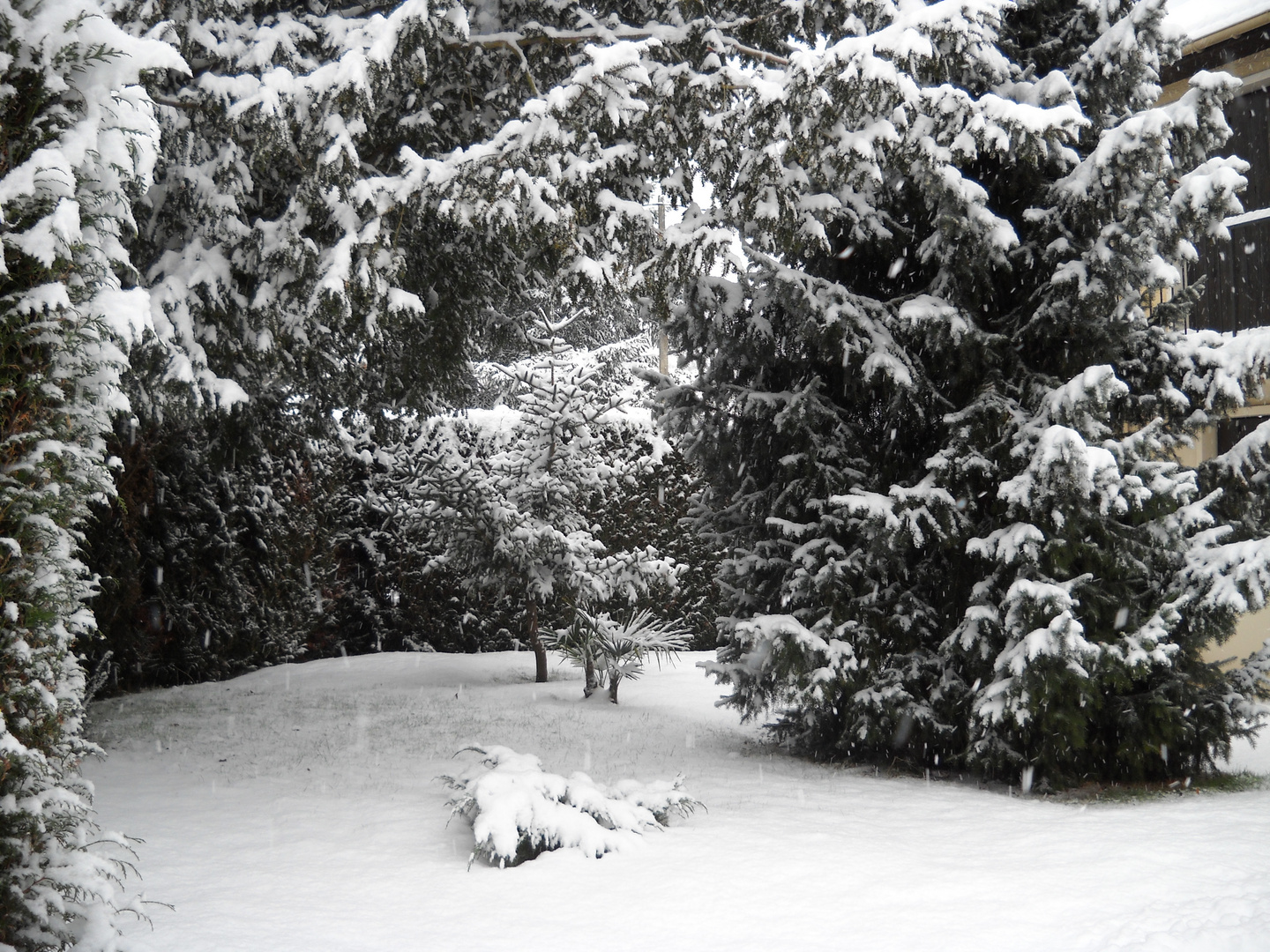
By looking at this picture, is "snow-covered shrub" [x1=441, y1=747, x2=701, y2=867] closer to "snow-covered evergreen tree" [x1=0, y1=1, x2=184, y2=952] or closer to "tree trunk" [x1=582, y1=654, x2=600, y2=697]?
"snow-covered evergreen tree" [x1=0, y1=1, x2=184, y2=952]

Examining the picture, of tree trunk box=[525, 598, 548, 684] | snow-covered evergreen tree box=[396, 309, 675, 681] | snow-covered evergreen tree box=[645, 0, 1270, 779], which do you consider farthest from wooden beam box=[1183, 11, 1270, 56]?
tree trunk box=[525, 598, 548, 684]

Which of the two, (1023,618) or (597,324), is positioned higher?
(597,324)

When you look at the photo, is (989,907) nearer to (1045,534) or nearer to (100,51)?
(1045,534)

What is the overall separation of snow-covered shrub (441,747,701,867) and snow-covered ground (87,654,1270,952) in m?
0.11

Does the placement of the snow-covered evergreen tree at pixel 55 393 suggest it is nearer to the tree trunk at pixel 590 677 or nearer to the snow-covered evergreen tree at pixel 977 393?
the snow-covered evergreen tree at pixel 977 393

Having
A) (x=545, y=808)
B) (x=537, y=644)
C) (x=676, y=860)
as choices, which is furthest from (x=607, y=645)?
(x=676, y=860)

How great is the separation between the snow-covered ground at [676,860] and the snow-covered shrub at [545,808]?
11 cm

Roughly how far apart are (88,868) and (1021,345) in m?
5.36

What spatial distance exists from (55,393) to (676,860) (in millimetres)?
2942

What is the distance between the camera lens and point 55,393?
9.91 feet

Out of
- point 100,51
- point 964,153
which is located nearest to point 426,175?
point 100,51

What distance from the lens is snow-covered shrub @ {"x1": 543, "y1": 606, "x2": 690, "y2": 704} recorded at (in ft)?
28.4

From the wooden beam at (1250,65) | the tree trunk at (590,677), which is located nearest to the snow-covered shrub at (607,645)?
the tree trunk at (590,677)

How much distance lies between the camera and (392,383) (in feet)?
23.6
